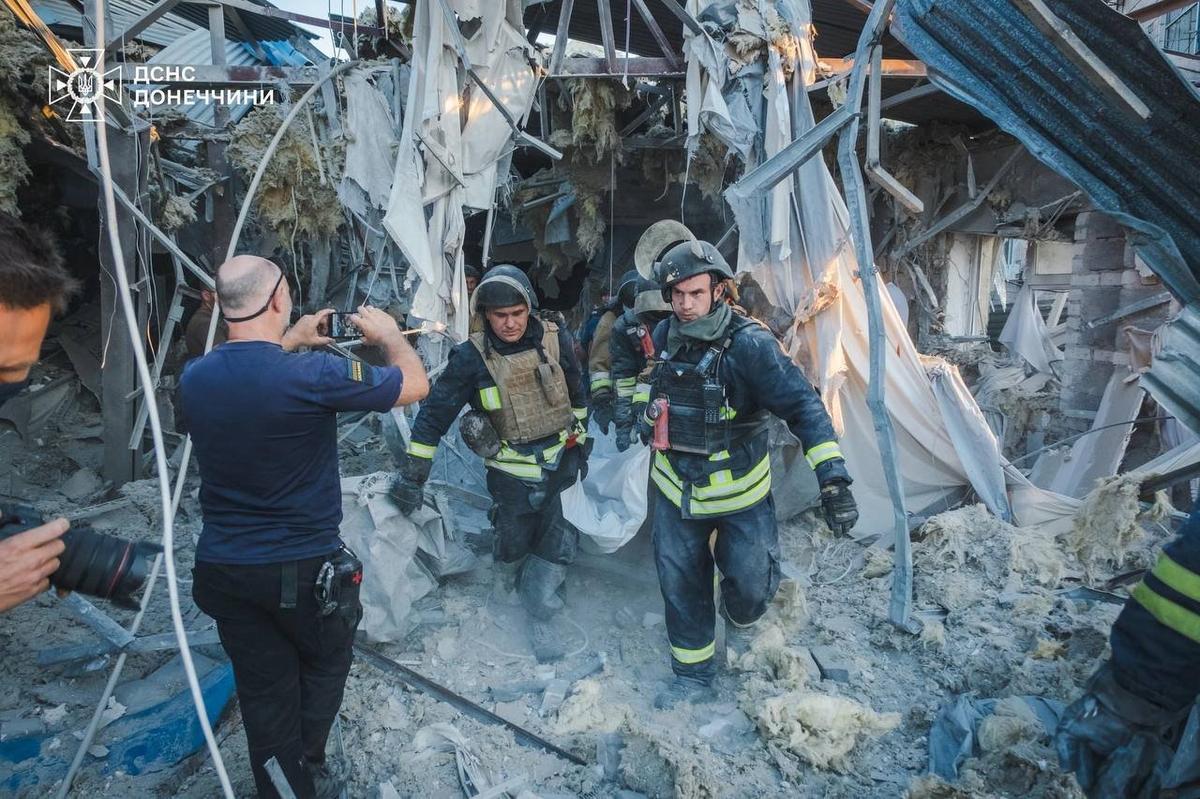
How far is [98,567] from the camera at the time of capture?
5.61 feet

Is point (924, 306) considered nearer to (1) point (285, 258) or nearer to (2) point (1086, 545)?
(2) point (1086, 545)

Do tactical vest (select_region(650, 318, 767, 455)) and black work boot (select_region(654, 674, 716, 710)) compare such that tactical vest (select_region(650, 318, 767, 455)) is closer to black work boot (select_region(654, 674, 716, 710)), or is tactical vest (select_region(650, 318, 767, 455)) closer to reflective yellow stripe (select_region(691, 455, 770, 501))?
reflective yellow stripe (select_region(691, 455, 770, 501))

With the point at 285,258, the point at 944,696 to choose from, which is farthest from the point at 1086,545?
the point at 285,258

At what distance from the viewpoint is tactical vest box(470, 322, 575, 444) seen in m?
3.76

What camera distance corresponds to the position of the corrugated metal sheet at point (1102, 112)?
170 centimetres

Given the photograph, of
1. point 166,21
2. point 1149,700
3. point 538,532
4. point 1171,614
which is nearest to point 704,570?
point 538,532

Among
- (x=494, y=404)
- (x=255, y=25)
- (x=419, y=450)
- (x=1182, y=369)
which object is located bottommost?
(x=419, y=450)

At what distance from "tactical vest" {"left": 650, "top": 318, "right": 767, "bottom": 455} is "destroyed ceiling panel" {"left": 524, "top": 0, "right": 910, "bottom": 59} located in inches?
137

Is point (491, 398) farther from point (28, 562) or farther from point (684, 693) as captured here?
Answer: point (28, 562)

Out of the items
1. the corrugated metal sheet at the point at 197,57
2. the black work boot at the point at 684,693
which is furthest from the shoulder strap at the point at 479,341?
the corrugated metal sheet at the point at 197,57

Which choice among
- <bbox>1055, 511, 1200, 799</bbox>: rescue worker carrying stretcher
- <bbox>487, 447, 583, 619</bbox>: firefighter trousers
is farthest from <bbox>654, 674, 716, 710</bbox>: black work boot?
<bbox>1055, 511, 1200, 799</bbox>: rescue worker carrying stretcher

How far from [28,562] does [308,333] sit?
1.11 m

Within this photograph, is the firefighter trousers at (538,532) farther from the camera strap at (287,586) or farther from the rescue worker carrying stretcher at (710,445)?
the camera strap at (287,586)

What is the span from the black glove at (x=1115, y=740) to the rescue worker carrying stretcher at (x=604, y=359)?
3.13 meters
